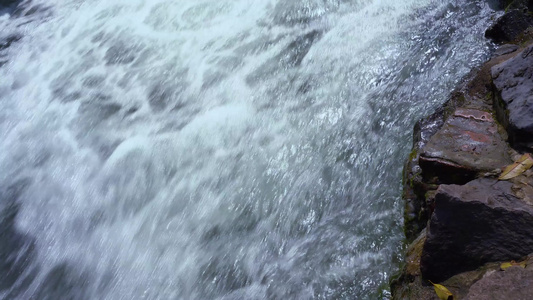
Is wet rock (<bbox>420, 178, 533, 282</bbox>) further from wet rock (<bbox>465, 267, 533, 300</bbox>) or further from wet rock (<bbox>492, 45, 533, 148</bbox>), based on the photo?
wet rock (<bbox>492, 45, 533, 148</bbox>)

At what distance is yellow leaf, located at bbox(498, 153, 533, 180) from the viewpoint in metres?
2.85

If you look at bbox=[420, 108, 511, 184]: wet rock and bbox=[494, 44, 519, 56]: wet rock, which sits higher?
bbox=[420, 108, 511, 184]: wet rock

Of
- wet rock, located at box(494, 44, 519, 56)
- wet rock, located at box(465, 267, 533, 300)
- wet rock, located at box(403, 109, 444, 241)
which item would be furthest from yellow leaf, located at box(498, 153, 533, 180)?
wet rock, located at box(494, 44, 519, 56)

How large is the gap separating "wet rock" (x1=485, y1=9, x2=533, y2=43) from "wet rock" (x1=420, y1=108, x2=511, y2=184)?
150cm

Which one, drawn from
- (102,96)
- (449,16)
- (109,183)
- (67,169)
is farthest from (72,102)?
(449,16)

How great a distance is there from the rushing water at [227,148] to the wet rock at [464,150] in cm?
54

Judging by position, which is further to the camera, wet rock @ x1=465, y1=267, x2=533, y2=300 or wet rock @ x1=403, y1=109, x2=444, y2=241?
wet rock @ x1=403, y1=109, x2=444, y2=241

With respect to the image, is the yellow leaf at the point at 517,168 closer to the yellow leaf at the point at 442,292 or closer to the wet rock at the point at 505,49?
the yellow leaf at the point at 442,292

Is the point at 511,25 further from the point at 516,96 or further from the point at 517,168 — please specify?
the point at 517,168

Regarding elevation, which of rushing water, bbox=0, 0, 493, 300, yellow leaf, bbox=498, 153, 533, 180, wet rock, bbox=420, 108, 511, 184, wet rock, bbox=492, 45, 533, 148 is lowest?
rushing water, bbox=0, 0, 493, 300

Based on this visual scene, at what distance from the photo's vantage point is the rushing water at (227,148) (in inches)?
149

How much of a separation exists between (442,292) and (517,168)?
0.92m

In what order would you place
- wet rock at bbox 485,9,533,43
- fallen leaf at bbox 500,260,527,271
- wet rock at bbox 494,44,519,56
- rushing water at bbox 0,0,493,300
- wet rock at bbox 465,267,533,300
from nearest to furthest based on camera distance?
1. wet rock at bbox 465,267,533,300
2. fallen leaf at bbox 500,260,527,271
3. rushing water at bbox 0,0,493,300
4. wet rock at bbox 494,44,519,56
5. wet rock at bbox 485,9,533,43

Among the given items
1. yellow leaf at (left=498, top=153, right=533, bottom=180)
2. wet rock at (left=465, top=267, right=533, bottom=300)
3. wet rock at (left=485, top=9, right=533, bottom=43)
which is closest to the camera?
wet rock at (left=465, top=267, right=533, bottom=300)
